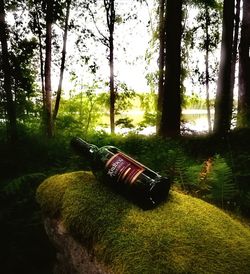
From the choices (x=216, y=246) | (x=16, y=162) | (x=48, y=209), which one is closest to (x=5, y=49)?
(x=16, y=162)

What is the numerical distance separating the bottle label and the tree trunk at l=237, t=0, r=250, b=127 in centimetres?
860

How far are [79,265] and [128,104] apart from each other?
1702cm

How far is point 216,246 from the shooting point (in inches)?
60.6

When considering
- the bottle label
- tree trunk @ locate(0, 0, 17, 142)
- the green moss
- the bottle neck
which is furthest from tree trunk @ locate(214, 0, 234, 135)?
the green moss

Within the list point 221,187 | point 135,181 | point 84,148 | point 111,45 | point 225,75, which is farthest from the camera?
point 111,45

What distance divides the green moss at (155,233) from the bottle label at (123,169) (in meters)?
0.14

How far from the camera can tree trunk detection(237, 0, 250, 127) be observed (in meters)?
10.2

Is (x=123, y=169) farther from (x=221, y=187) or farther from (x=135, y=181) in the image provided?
(x=221, y=187)

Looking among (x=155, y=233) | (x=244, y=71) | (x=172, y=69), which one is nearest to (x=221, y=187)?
(x=155, y=233)

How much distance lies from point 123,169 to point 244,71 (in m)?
11.3

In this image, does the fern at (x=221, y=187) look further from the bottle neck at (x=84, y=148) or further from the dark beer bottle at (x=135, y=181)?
the bottle neck at (x=84, y=148)

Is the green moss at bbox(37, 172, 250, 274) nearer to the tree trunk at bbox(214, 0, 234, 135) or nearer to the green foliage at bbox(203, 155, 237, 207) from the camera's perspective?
the green foliage at bbox(203, 155, 237, 207)

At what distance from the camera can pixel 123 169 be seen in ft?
Answer: 7.02

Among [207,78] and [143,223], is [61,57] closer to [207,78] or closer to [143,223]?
[207,78]
